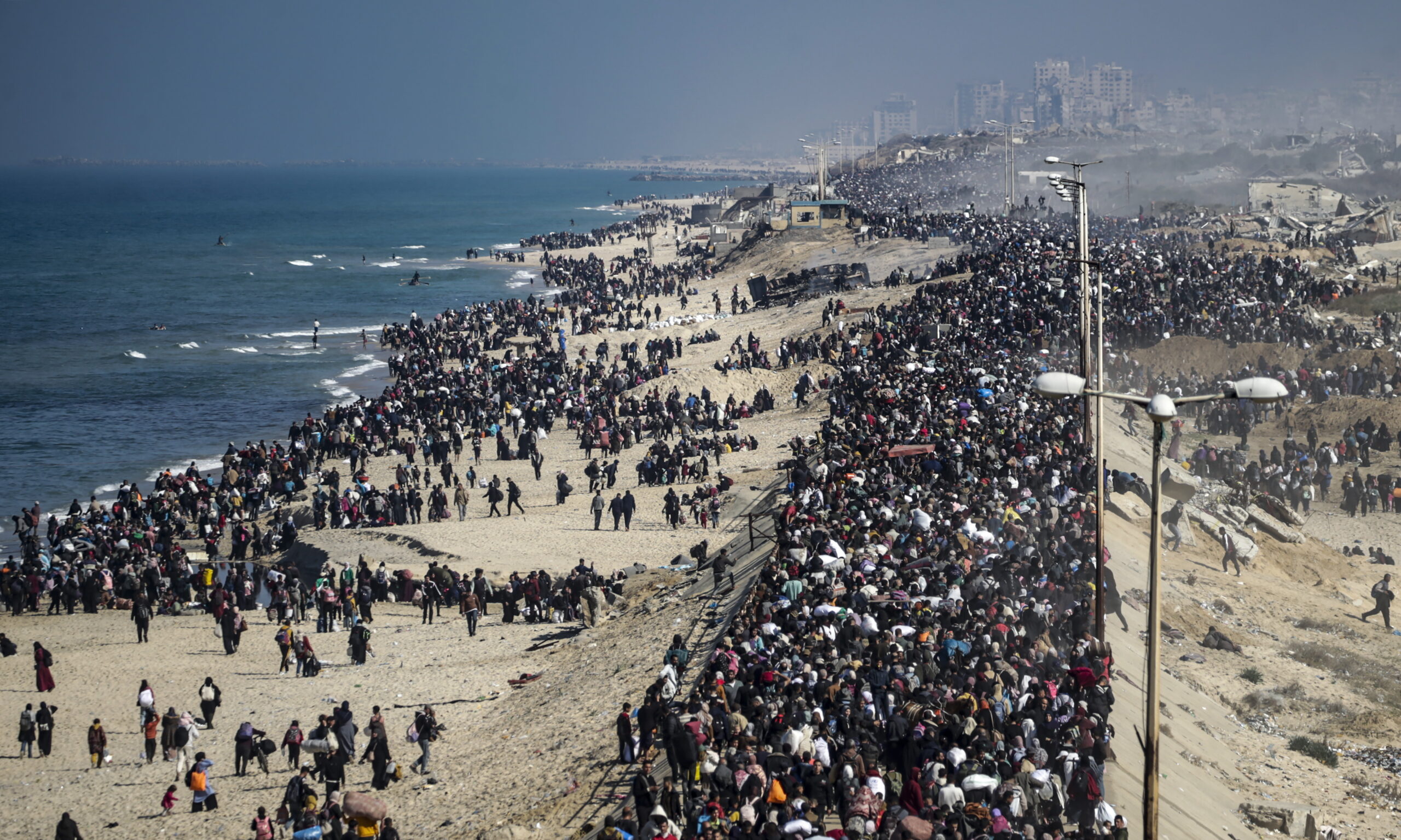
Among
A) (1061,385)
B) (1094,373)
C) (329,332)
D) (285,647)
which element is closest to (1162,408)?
(1061,385)

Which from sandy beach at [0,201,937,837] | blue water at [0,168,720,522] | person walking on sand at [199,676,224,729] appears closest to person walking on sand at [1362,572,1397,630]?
sandy beach at [0,201,937,837]

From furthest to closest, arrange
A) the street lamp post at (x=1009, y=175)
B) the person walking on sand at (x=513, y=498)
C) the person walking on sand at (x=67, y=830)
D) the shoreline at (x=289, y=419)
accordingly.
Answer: the street lamp post at (x=1009, y=175)
the shoreline at (x=289, y=419)
the person walking on sand at (x=513, y=498)
the person walking on sand at (x=67, y=830)

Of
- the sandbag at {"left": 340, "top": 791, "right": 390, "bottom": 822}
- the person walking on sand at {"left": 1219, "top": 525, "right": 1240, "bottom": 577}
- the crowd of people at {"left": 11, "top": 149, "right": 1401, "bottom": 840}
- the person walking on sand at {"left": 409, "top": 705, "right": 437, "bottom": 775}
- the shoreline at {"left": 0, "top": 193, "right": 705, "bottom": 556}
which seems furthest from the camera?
the shoreline at {"left": 0, "top": 193, "right": 705, "bottom": 556}

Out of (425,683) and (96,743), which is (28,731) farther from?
(425,683)

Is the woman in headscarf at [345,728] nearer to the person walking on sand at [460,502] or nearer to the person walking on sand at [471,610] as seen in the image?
the person walking on sand at [471,610]

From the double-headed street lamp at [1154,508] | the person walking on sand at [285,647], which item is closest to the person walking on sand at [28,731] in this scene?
the person walking on sand at [285,647]

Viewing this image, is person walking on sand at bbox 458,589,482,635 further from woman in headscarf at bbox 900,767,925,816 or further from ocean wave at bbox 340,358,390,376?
ocean wave at bbox 340,358,390,376
